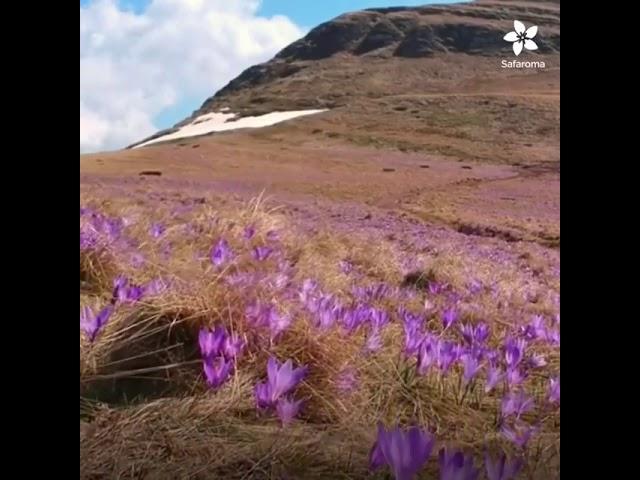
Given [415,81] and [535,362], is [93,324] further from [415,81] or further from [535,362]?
[415,81]

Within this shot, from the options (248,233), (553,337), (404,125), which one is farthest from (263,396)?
(404,125)

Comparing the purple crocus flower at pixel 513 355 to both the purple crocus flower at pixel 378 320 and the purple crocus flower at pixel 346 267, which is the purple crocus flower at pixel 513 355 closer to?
the purple crocus flower at pixel 378 320

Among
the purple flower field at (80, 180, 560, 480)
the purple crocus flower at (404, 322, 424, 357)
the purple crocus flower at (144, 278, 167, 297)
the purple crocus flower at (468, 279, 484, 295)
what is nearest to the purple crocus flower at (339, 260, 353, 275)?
the purple crocus flower at (468, 279, 484, 295)

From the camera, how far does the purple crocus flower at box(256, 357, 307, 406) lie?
3.78ft

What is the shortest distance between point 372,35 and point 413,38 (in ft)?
23.1

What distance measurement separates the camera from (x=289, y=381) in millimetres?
1167

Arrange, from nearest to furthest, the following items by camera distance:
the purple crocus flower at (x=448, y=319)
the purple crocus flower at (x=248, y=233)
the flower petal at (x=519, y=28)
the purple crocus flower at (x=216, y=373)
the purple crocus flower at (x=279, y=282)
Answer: the purple crocus flower at (x=216, y=373)
the purple crocus flower at (x=279, y=282)
the purple crocus flower at (x=448, y=319)
the purple crocus flower at (x=248, y=233)
the flower petal at (x=519, y=28)

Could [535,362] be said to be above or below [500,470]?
below

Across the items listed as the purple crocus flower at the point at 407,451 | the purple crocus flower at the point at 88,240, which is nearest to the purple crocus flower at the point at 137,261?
the purple crocus flower at the point at 88,240

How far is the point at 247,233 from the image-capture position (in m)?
3.62

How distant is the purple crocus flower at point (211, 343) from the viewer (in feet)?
4.47

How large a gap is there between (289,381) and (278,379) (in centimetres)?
2
